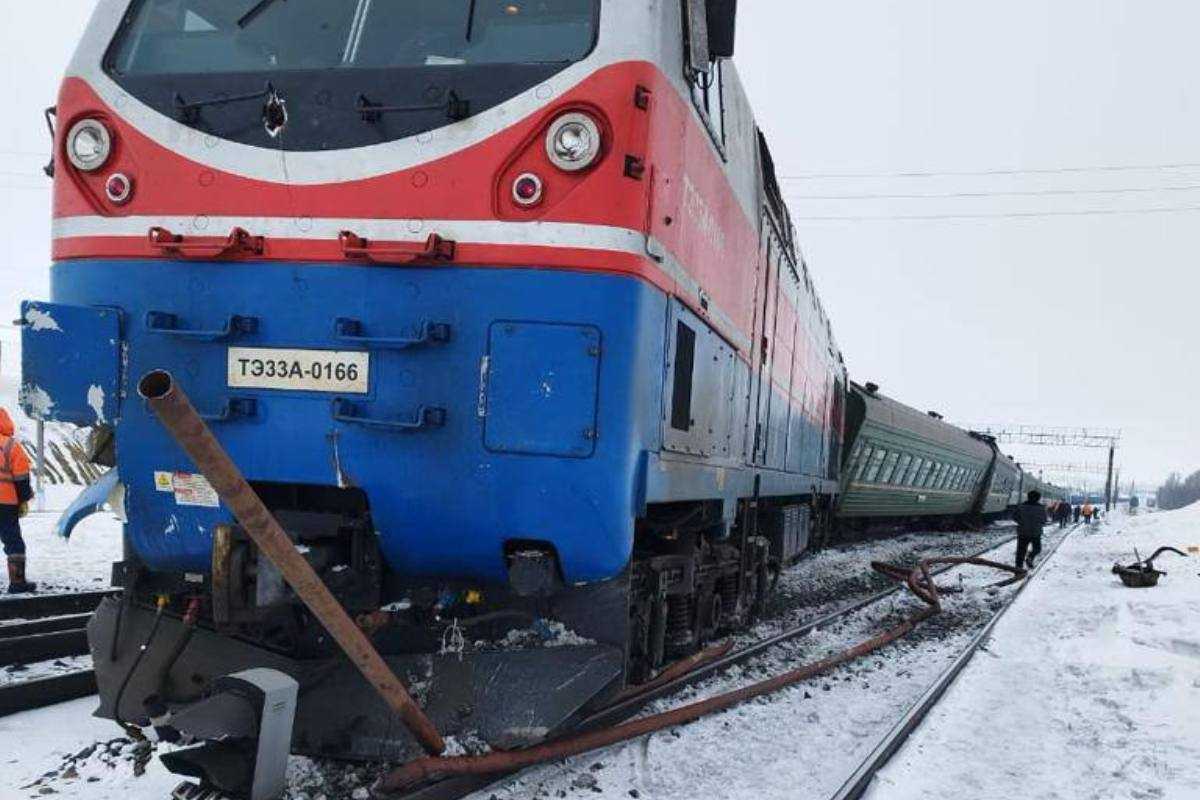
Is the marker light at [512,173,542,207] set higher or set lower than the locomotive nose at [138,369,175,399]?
higher

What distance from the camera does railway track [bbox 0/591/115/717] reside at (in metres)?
4.48

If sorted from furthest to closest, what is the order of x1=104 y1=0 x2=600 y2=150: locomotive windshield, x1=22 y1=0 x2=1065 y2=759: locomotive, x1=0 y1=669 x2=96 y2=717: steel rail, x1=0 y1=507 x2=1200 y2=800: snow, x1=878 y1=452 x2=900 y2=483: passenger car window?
x1=878 y1=452 x2=900 y2=483: passenger car window < x1=0 y1=669 x2=96 y2=717: steel rail < x1=0 y1=507 x2=1200 y2=800: snow < x1=104 y1=0 x2=600 y2=150: locomotive windshield < x1=22 y1=0 x2=1065 y2=759: locomotive

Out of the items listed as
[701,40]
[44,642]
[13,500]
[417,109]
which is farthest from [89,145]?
[13,500]

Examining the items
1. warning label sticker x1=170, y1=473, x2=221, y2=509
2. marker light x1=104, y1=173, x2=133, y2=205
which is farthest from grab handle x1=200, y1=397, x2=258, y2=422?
marker light x1=104, y1=173, x2=133, y2=205

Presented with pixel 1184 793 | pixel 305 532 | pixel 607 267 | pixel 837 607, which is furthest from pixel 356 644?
pixel 837 607

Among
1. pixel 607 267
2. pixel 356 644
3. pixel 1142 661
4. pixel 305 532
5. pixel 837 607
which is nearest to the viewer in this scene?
pixel 356 644

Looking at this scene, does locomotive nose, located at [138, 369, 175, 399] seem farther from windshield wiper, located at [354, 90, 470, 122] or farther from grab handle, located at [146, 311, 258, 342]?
windshield wiper, located at [354, 90, 470, 122]

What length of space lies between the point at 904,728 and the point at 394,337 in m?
3.32

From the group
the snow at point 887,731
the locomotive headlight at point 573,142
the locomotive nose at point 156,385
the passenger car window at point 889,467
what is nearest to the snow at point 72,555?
the snow at point 887,731

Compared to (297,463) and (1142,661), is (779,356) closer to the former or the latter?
(1142,661)

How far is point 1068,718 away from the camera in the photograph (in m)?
5.44

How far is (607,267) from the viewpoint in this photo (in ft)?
10.4

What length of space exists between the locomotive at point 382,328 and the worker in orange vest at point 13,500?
16.1ft

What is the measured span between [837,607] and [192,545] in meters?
7.45
